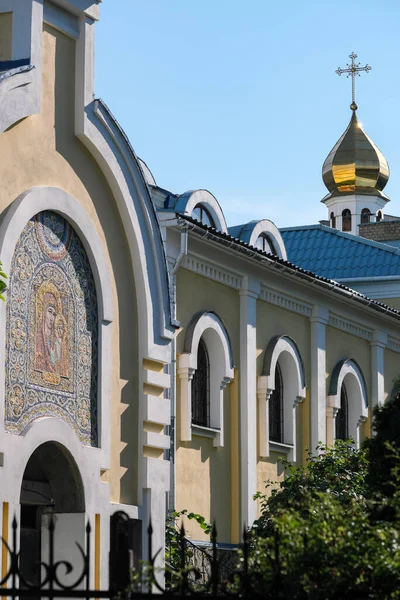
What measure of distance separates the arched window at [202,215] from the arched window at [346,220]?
949 inches

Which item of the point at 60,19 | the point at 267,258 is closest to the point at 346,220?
the point at 267,258

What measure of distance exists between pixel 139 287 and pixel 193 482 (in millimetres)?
4713

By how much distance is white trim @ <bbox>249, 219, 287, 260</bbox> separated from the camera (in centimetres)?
2184

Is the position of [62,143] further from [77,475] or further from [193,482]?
[193,482]

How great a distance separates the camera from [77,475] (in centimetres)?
1334

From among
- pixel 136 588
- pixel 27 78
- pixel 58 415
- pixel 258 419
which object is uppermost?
pixel 27 78

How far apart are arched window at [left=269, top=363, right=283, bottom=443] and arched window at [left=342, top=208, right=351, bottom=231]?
74.8ft

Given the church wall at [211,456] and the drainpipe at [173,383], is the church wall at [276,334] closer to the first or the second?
the church wall at [211,456]

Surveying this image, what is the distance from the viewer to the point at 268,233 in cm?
2245

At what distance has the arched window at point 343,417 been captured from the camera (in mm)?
24125

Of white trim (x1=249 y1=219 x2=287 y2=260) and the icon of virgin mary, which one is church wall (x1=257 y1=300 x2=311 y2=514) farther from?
the icon of virgin mary

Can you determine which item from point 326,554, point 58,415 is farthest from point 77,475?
point 326,554

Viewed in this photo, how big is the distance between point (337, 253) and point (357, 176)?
14.9 metres

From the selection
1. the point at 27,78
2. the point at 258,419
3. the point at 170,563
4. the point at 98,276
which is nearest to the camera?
the point at 27,78
